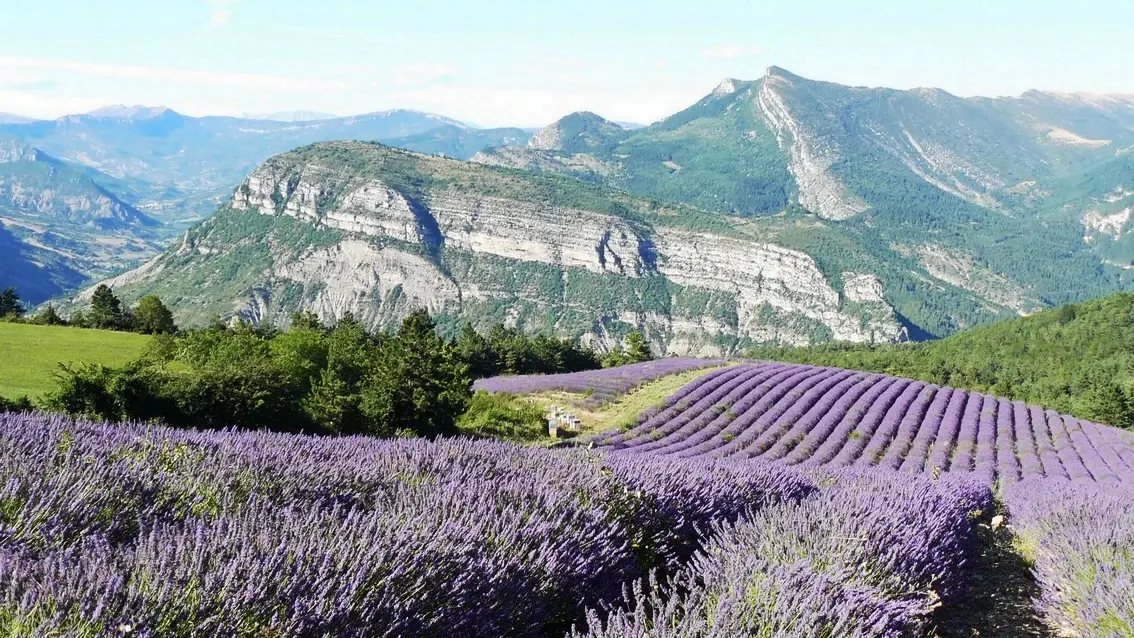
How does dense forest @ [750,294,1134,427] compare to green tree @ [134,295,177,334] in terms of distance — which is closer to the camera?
dense forest @ [750,294,1134,427]

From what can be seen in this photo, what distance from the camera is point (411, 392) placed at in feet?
65.4

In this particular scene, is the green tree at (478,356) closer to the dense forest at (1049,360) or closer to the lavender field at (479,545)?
the dense forest at (1049,360)

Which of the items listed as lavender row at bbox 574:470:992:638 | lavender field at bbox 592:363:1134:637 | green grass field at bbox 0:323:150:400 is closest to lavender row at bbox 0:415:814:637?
lavender row at bbox 574:470:992:638

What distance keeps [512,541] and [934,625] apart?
4.32 metres

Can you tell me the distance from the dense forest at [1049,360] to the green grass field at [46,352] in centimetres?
5722

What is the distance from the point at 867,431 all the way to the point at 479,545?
995 inches

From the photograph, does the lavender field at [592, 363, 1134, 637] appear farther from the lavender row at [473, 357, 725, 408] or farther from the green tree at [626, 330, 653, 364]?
the green tree at [626, 330, 653, 364]

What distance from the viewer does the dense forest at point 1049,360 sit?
175 feet

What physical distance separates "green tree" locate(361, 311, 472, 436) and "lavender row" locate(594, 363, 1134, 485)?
4.75m

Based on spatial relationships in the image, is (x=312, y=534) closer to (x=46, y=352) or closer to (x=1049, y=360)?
(x=46, y=352)

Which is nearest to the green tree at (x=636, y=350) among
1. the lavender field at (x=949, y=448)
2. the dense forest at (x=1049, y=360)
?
the dense forest at (x=1049, y=360)

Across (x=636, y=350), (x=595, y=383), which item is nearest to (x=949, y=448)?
(x=595, y=383)

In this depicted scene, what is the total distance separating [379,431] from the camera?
19.6m

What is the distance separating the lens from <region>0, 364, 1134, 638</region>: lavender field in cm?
351
